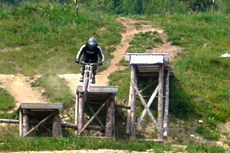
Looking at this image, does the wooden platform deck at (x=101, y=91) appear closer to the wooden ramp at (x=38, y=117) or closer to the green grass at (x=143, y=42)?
the wooden ramp at (x=38, y=117)

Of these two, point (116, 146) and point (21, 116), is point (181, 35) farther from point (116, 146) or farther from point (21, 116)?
point (116, 146)

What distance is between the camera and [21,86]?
69.7ft

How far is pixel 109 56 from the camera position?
25.9m

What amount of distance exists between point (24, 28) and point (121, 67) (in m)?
7.60

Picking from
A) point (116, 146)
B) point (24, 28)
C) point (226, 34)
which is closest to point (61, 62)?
point (24, 28)

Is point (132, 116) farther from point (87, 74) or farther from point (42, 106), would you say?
point (42, 106)

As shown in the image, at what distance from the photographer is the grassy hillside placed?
17.0 meters

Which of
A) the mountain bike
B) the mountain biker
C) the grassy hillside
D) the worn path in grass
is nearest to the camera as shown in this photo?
the mountain bike

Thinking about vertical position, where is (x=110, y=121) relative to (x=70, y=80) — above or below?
below

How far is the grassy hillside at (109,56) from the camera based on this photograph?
55.6 feet

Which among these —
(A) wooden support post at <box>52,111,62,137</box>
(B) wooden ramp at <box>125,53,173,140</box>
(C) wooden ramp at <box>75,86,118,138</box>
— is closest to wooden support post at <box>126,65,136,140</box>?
(B) wooden ramp at <box>125,53,173,140</box>

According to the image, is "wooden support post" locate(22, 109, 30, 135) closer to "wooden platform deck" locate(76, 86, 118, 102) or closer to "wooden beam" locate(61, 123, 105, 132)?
"wooden beam" locate(61, 123, 105, 132)

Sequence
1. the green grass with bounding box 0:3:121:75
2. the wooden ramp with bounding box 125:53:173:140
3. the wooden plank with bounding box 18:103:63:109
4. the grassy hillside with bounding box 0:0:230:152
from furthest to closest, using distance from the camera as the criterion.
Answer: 1. the green grass with bounding box 0:3:121:75
2. the grassy hillside with bounding box 0:0:230:152
3. the wooden ramp with bounding box 125:53:173:140
4. the wooden plank with bounding box 18:103:63:109

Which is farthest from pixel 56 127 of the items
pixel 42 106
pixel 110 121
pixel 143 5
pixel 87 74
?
pixel 143 5
